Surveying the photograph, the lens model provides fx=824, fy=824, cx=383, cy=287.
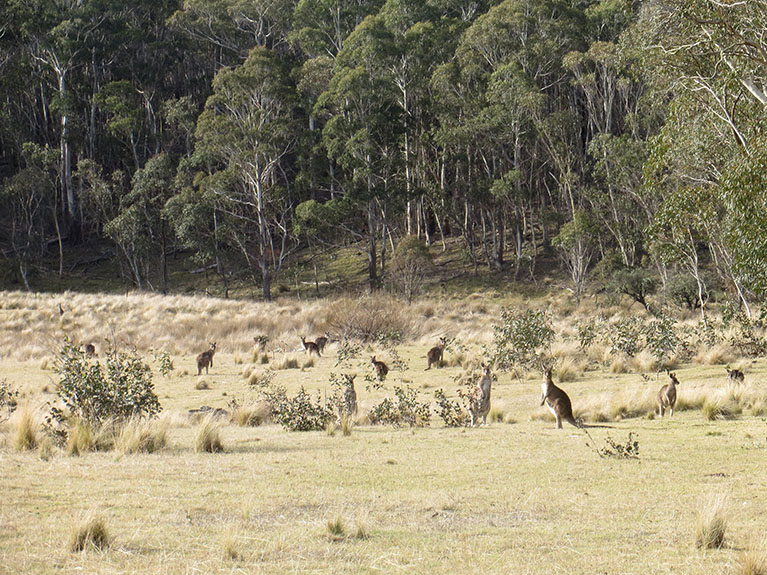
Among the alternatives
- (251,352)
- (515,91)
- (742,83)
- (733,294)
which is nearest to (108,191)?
(515,91)

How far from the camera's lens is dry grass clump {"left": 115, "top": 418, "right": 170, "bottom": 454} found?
934cm

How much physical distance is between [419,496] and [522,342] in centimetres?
1186

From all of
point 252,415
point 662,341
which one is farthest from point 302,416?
point 662,341

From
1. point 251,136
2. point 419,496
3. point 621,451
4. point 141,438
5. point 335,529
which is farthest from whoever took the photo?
point 251,136

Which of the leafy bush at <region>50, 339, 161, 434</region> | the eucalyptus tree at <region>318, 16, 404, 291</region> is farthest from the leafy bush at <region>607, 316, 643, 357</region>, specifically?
the eucalyptus tree at <region>318, 16, 404, 291</region>

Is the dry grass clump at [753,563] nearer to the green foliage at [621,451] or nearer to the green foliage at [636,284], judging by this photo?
the green foliage at [621,451]

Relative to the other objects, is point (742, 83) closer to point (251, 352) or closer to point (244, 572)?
point (244, 572)

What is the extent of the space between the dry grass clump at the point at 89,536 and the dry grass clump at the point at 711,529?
3866 millimetres

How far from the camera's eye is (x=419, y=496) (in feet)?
23.5

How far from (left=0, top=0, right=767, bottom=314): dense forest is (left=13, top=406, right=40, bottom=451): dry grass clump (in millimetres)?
24642

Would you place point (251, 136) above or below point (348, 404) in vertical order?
above

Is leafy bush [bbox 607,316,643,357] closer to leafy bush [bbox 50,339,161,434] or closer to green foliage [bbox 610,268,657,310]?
leafy bush [bbox 50,339,161,434]

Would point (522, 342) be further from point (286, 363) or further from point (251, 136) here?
point (251, 136)

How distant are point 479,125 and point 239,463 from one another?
122 feet
